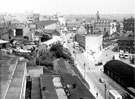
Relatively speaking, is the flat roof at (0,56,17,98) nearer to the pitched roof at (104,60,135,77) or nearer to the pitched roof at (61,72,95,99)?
the pitched roof at (61,72,95,99)

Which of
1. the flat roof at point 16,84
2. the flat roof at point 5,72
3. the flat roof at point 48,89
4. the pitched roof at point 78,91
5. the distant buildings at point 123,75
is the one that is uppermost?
the flat roof at point 5,72

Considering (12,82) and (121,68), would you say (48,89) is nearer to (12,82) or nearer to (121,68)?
(12,82)

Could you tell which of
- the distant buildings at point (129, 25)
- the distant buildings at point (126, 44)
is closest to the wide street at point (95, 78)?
the distant buildings at point (126, 44)

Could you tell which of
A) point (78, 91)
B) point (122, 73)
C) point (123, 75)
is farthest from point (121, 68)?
point (78, 91)

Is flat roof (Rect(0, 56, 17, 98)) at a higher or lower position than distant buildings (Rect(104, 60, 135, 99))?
higher

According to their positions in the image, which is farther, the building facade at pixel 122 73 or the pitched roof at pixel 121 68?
the pitched roof at pixel 121 68

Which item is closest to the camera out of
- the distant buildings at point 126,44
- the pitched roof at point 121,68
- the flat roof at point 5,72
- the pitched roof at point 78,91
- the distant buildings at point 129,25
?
the flat roof at point 5,72

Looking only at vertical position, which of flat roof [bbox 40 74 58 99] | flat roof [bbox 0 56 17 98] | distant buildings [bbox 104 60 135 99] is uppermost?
flat roof [bbox 0 56 17 98]

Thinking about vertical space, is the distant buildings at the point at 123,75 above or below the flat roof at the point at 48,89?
below

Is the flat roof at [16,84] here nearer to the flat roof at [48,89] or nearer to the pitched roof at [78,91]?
the flat roof at [48,89]

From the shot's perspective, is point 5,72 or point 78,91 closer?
point 78,91

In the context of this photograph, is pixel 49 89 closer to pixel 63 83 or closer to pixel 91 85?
pixel 63 83

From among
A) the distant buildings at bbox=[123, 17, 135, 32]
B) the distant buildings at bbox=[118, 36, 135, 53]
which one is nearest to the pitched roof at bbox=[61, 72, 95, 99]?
the distant buildings at bbox=[118, 36, 135, 53]

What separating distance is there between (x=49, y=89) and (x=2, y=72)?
1.83m
